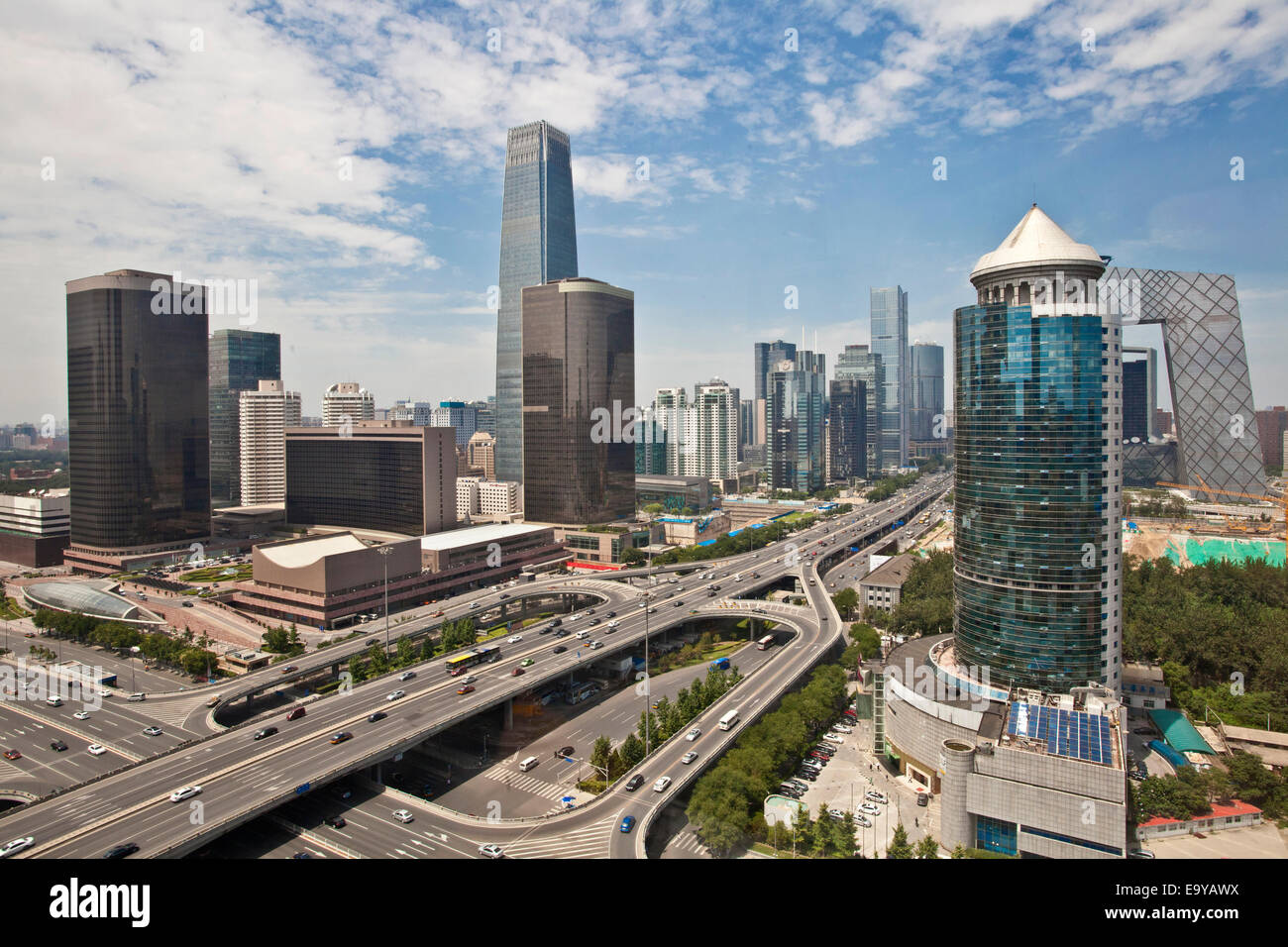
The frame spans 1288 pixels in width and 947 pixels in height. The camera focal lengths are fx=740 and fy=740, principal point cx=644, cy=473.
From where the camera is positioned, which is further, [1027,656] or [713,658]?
[713,658]

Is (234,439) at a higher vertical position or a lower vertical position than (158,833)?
higher

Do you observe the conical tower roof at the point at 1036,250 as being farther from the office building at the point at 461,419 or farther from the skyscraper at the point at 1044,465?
the office building at the point at 461,419

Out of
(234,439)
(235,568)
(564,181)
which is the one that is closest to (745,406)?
(564,181)

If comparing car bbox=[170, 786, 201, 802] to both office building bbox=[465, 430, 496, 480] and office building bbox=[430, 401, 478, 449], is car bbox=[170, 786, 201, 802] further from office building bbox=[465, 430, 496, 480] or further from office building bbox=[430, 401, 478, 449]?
office building bbox=[430, 401, 478, 449]

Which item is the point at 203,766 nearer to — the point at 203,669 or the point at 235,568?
the point at 203,669

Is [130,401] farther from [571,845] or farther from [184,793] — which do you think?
[571,845]

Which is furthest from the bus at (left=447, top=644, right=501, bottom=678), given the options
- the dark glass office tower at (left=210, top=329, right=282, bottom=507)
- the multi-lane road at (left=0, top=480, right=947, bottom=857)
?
the dark glass office tower at (left=210, top=329, right=282, bottom=507)

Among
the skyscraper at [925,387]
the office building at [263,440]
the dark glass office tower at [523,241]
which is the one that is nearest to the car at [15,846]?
the office building at [263,440]

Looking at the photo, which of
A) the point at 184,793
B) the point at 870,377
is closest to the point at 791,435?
the point at 870,377
